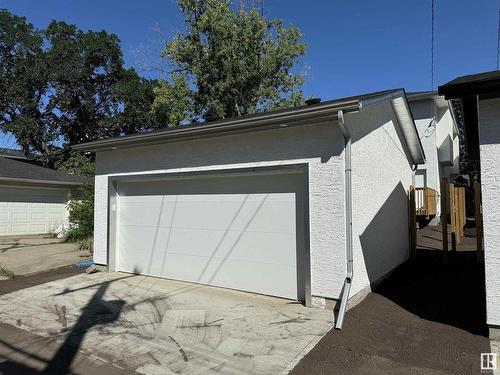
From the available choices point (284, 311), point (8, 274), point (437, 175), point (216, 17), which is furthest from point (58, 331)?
point (216, 17)

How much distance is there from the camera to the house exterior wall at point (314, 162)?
6188 mm

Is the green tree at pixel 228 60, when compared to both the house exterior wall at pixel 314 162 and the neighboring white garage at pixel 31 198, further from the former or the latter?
the house exterior wall at pixel 314 162

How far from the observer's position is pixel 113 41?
3200 centimetres

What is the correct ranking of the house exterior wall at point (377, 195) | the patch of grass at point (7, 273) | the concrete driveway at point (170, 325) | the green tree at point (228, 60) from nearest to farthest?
the concrete driveway at point (170, 325) < the house exterior wall at point (377, 195) < the patch of grass at point (7, 273) < the green tree at point (228, 60)

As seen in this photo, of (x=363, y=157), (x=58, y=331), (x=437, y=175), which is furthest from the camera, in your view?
(x=437, y=175)

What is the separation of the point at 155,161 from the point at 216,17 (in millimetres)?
17560

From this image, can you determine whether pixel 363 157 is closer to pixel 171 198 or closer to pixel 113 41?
pixel 171 198

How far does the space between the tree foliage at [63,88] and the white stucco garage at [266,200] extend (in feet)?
71.2

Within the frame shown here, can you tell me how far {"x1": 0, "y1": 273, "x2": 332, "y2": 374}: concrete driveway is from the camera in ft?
14.9

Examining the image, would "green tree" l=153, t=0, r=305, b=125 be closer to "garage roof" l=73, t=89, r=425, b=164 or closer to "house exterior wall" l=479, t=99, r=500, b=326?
"garage roof" l=73, t=89, r=425, b=164

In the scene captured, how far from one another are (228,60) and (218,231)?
697 inches

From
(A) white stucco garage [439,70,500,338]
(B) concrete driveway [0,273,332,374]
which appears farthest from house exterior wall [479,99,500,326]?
(B) concrete driveway [0,273,332,374]

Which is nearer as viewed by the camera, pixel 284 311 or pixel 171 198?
pixel 284 311

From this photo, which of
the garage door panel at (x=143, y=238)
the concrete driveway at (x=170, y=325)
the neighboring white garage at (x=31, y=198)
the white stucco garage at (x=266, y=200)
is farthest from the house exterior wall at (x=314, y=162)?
the neighboring white garage at (x=31, y=198)
